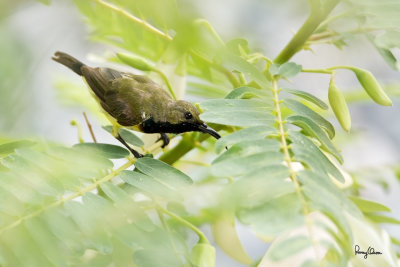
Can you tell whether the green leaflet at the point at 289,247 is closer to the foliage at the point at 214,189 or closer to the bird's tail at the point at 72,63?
the foliage at the point at 214,189

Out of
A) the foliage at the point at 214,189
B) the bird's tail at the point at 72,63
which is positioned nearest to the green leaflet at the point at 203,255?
the foliage at the point at 214,189

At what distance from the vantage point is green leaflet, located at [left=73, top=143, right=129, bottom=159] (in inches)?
22.1

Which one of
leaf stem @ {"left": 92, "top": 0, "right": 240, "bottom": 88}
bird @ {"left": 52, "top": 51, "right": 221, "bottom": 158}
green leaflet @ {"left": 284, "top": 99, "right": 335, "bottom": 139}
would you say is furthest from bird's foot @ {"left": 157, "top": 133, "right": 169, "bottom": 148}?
green leaflet @ {"left": 284, "top": 99, "right": 335, "bottom": 139}

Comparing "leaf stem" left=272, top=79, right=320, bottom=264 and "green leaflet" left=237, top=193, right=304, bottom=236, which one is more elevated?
"leaf stem" left=272, top=79, right=320, bottom=264

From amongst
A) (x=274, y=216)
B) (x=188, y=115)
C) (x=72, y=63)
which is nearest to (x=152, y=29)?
(x=188, y=115)

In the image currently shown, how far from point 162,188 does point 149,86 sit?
1.09ft

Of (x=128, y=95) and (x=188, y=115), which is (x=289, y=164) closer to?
(x=188, y=115)

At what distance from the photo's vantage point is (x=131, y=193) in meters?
0.51

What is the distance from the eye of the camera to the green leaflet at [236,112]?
505 millimetres

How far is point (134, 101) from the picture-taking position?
0.82 metres

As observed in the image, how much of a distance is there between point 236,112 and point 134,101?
0.33 m

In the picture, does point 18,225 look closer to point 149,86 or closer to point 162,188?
point 162,188

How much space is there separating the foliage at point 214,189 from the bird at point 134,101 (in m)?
0.10
